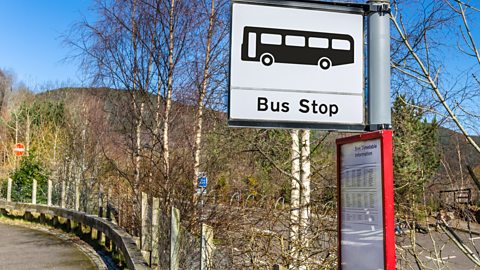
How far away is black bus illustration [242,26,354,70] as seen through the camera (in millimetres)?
1882

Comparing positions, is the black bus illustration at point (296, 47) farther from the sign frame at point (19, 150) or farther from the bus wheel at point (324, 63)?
the sign frame at point (19, 150)

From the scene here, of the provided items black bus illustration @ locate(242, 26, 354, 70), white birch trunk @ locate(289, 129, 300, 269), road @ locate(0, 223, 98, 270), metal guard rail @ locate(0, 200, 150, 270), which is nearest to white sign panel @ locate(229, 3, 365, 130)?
black bus illustration @ locate(242, 26, 354, 70)

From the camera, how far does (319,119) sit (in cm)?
189

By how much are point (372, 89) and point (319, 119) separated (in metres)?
0.21

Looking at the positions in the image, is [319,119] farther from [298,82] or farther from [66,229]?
[66,229]

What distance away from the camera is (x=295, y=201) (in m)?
6.28

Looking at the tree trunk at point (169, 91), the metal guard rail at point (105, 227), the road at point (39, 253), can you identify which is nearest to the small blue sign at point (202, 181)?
the tree trunk at point (169, 91)

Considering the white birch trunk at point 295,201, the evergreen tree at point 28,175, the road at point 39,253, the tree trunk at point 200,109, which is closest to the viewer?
the white birch trunk at point 295,201

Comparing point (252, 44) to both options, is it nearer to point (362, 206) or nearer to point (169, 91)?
point (362, 206)

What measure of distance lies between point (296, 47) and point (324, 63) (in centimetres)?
12

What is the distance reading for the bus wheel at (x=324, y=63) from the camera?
1.90m

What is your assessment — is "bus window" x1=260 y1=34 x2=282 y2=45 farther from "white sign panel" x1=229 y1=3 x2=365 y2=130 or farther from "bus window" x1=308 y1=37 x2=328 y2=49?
"bus window" x1=308 y1=37 x2=328 y2=49

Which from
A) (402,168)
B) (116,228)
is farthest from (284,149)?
(116,228)

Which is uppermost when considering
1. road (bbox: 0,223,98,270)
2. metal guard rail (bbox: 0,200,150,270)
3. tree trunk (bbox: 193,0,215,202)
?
tree trunk (bbox: 193,0,215,202)
